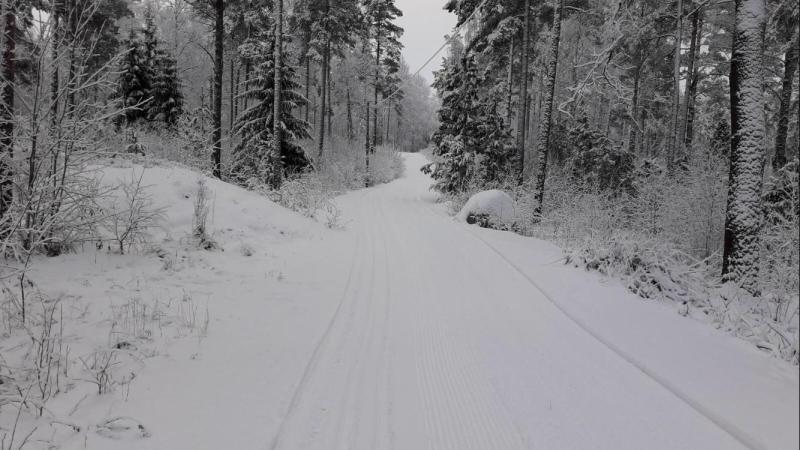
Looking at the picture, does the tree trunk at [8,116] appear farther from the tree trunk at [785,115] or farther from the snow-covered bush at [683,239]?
the tree trunk at [785,115]

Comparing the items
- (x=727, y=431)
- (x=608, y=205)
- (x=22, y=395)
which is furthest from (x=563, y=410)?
(x=608, y=205)

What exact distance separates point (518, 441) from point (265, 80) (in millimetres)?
14755

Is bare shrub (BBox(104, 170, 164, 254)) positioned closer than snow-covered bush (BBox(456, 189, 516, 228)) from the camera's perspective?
Yes

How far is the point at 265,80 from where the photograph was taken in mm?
14703

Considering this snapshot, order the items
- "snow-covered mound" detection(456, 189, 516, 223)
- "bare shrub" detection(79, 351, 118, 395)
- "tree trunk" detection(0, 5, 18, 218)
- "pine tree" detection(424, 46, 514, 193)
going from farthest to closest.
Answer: "pine tree" detection(424, 46, 514, 193), "snow-covered mound" detection(456, 189, 516, 223), "tree trunk" detection(0, 5, 18, 218), "bare shrub" detection(79, 351, 118, 395)

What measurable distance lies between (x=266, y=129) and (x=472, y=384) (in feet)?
43.9

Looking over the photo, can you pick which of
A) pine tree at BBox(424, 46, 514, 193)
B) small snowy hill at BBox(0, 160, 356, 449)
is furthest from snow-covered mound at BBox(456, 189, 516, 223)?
small snowy hill at BBox(0, 160, 356, 449)

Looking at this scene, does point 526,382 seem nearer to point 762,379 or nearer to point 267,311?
point 762,379

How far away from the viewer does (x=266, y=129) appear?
48.7ft

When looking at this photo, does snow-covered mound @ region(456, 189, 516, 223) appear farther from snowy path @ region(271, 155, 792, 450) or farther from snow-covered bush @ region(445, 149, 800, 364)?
snowy path @ region(271, 155, 792, 450)

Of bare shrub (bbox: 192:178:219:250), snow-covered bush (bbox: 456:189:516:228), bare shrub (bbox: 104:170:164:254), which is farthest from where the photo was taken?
snow-covered bush (bbox: 456:189:516:228)

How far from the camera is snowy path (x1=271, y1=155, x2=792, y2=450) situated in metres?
2.98

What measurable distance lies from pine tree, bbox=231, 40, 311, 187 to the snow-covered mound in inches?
265

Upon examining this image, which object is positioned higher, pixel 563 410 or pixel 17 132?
pixel 17 132
